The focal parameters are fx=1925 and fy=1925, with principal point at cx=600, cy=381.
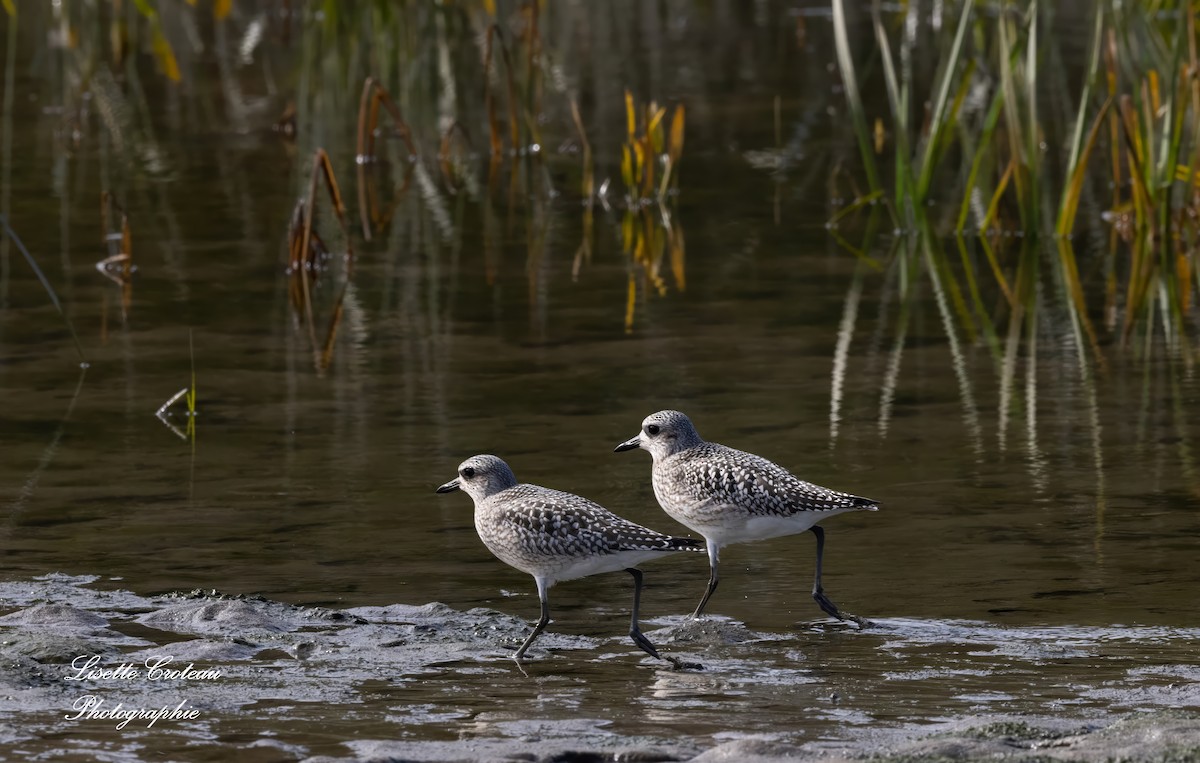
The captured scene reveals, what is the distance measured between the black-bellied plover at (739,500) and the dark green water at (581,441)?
25 cm

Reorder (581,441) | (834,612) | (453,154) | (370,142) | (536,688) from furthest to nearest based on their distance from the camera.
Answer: (453,154), (370,142), (581,441), (834,612), (536,688)

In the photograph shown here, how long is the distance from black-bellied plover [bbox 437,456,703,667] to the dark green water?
0.96ft

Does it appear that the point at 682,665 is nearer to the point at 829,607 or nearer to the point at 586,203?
the point at 829,607

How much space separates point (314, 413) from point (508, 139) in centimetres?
919

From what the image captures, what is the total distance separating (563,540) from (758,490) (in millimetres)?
832

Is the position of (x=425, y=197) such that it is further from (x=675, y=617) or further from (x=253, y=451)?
(x=675, y=617)

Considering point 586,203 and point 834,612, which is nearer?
point 834,612

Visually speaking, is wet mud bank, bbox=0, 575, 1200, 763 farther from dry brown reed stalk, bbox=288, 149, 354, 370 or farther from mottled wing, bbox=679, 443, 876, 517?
dry brown reed stalk, bbox=288, 149, 354, 370

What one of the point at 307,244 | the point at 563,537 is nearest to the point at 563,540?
the point at 563,537

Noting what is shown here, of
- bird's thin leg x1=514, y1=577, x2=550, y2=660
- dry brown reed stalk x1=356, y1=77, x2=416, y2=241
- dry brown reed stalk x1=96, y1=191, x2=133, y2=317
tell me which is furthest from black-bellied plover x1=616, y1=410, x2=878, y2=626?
dry brown reed stalk x1=356, y1=77, x2=416, y2=241

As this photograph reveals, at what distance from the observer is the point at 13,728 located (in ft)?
18.2

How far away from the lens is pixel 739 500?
6.96m

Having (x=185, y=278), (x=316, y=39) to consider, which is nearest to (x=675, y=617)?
(x=185, y=278)

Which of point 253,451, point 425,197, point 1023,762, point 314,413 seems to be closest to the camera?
point 1023,762
